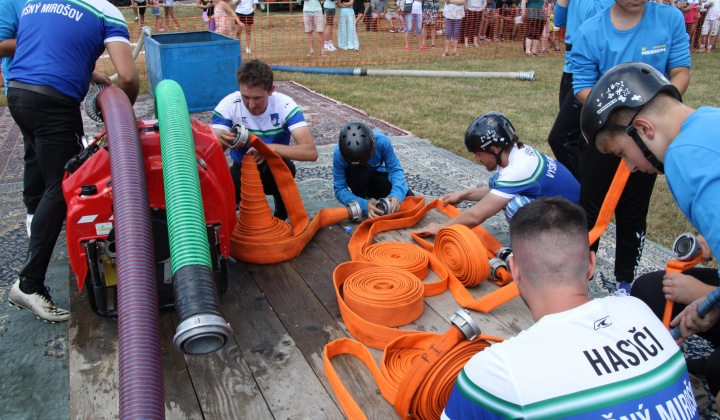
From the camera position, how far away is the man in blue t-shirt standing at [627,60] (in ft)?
11.0

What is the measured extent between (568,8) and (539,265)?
3848 mm

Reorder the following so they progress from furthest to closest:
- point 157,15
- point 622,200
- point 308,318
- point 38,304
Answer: point 157,15 → point 622,200 → point 38,304 → point 308,318

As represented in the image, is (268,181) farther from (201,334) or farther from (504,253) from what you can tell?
(201,334)

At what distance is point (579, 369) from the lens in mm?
1364

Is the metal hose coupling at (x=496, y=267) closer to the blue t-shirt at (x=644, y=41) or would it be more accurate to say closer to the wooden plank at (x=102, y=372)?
the blue t-shirt at (x=644, y=41)

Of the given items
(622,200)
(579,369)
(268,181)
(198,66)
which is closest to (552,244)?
(579,369)

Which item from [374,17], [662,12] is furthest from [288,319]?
[374,17]

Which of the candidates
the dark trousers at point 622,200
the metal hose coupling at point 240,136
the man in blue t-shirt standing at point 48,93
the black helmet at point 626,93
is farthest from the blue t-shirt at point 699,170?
the man in blue t-shirt standing at point 48,93

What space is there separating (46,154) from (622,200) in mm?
3758

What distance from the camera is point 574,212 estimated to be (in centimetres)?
179

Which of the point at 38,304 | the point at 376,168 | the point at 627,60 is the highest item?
the point at 627,60

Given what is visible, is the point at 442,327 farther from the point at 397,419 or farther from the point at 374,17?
the point at 374,17

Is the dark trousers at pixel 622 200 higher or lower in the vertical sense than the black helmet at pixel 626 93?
lower

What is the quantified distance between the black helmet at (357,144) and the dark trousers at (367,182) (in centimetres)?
40
